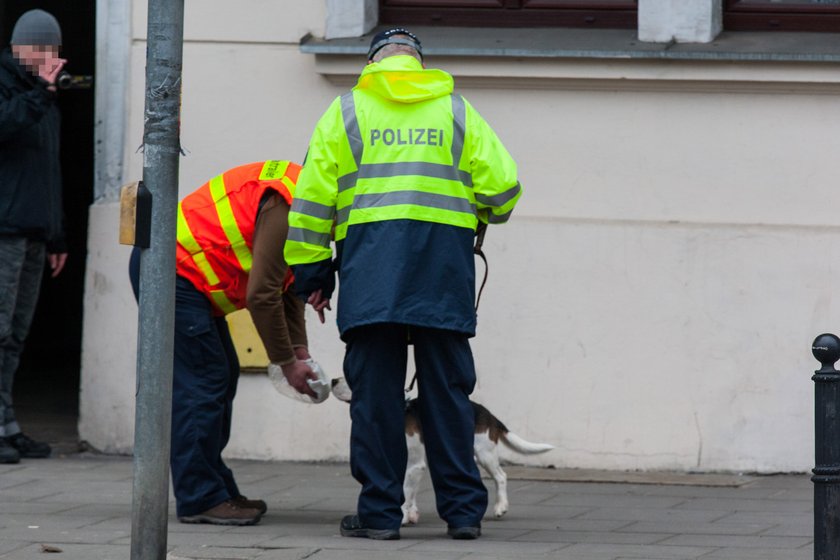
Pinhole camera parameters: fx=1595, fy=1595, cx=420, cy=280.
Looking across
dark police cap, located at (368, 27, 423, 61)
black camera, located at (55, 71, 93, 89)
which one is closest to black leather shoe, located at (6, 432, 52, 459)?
black camera, located at (55, 71, 93, 89)

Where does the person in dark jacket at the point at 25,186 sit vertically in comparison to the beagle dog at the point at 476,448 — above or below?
above

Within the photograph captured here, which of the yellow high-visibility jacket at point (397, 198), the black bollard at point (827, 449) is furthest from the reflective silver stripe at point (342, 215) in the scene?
the black bollard at point (827, 449)

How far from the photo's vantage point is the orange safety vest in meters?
6.02

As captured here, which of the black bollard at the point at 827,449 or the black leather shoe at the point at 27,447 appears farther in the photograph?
the black leather shoe at the point at 27,447

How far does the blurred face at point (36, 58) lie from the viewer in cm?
745

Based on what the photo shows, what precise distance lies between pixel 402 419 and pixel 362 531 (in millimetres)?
437

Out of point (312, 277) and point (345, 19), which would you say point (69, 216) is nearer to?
point (345, 19)

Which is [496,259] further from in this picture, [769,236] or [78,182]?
[78,182]

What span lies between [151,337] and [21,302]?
9.65 feet

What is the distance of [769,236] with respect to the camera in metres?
7.43

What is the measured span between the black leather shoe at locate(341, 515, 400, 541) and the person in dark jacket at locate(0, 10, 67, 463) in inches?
92.8

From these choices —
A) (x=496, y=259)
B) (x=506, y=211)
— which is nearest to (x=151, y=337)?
(x=506, y=211)

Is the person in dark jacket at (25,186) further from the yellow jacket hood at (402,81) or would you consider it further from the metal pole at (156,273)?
the metal pole at (156,273)

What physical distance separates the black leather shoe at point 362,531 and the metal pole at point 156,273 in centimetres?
102
